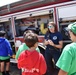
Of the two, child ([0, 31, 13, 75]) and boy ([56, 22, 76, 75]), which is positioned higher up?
boy ([56, 22, 76, 75])

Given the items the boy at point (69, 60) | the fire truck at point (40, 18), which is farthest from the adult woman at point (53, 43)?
the boy at point (69, 60)

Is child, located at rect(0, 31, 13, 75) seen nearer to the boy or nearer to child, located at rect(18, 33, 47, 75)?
child, located at rect(18, 33, 47, 75)

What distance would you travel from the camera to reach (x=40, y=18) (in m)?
6.43

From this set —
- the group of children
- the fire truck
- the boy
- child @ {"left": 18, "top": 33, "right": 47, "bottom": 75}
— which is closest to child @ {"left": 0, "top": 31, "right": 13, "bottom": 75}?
the fire truck

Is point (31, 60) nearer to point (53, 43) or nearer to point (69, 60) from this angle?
point (69, 60)

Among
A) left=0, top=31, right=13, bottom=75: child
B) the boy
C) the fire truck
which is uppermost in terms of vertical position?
the fire truck

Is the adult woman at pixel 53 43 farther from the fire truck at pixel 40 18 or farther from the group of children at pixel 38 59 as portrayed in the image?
the group of children at pixel 38 59

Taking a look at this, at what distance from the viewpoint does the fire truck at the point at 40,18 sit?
5094 millimetres

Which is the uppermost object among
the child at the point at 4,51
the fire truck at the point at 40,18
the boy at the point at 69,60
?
the fire truck at the point at 40,18

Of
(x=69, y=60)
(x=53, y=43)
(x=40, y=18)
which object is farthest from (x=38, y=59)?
(x=40, y=18)

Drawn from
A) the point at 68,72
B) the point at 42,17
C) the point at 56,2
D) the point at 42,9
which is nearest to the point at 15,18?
the point at 42,17

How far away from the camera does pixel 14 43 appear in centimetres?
701

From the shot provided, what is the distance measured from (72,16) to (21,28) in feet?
9.20

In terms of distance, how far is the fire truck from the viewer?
5.09 metres
